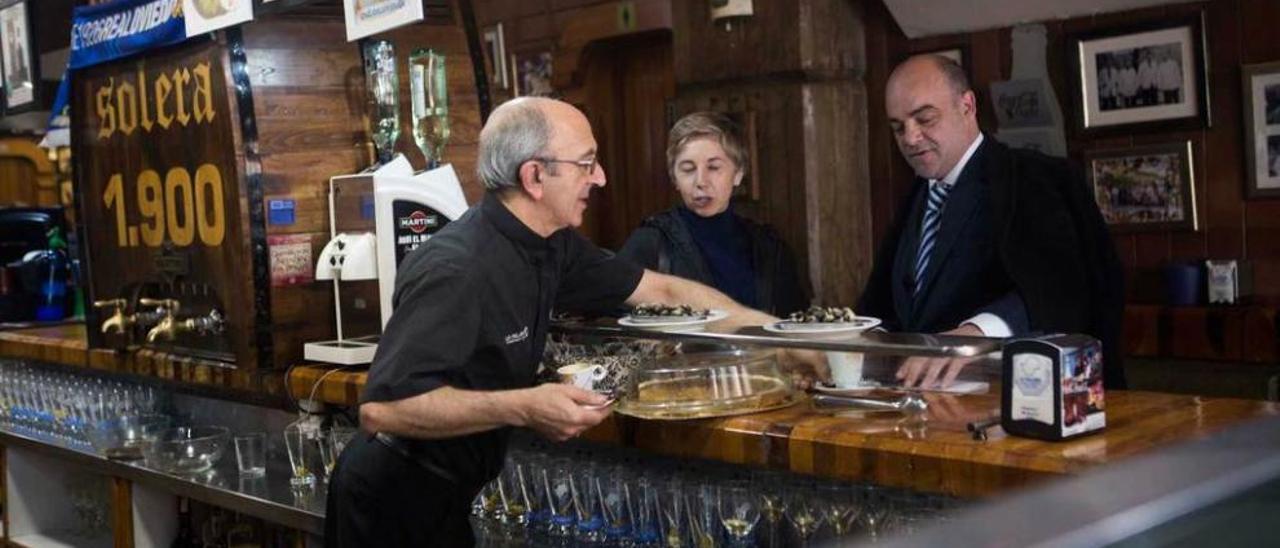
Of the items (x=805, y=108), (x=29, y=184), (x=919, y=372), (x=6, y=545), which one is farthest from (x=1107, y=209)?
(x=29, y=184)

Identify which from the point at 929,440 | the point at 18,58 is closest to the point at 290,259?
the point at 929,440

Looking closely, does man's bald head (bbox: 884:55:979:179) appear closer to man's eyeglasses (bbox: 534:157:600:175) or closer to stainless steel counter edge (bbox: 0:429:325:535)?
man's eyeglasses (bbox: 534:157:600:175)

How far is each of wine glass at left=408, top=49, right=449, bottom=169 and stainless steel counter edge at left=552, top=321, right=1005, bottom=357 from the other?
1143mm

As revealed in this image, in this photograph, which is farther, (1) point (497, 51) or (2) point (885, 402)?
(1) point (497, 51)

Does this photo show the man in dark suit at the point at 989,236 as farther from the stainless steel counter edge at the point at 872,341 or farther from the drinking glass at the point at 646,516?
the drinking glass at the point at 646,516

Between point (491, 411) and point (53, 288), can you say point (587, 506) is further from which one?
point (53, 288)

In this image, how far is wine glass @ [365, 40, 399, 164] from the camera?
405 centimetres

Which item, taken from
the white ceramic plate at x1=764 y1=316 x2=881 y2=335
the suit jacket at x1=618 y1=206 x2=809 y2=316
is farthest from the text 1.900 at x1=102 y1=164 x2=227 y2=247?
the white ceramic plate at x1=764 y1=316 x2=881 y2=335

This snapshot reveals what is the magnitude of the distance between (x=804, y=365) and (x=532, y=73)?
4.93 meters

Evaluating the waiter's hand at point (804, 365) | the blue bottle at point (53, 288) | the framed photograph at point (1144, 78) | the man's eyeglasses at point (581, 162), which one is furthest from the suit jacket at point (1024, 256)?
the blue bottle at point (53, 288)

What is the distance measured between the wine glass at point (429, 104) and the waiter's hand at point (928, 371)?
1.63m

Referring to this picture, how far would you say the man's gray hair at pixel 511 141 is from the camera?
2.91 m

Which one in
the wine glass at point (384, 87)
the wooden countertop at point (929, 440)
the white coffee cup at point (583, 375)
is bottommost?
the wooden countertop at point (929, 440)

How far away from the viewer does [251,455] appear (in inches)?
Result: 160
